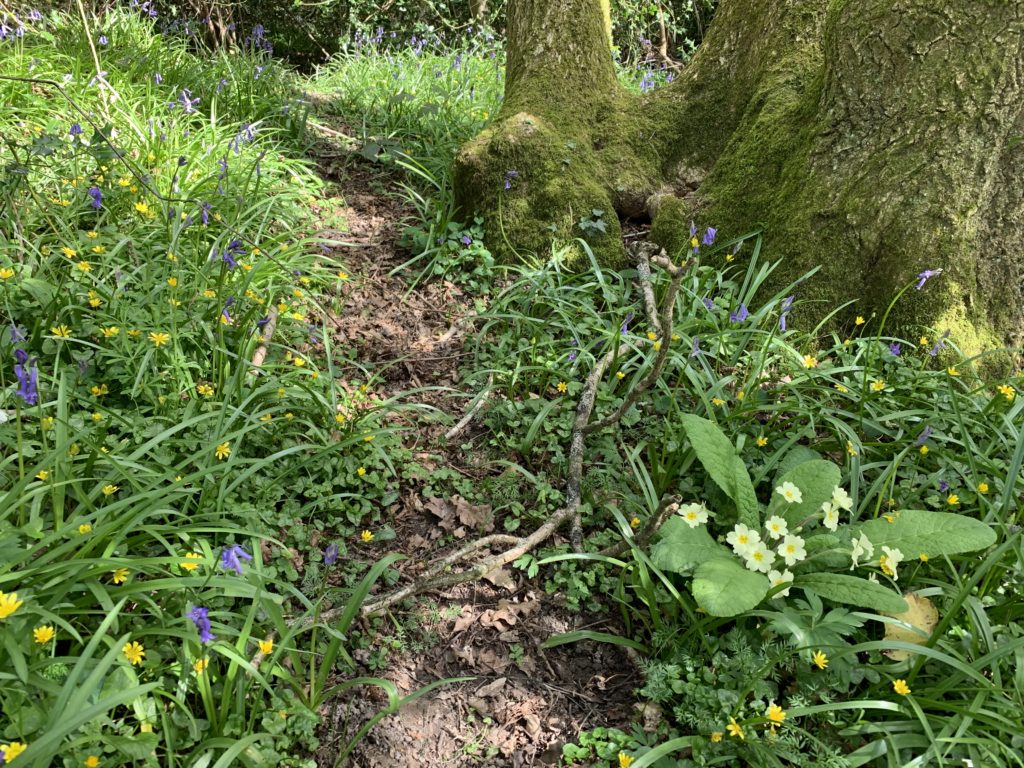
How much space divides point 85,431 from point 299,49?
376 inches

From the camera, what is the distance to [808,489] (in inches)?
77.0

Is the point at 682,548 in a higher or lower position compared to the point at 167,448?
higher

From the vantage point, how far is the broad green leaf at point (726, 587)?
1635 millimetres

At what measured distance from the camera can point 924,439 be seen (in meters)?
2.08

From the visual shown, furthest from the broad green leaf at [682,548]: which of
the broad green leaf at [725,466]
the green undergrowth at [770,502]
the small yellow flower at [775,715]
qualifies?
the small yellow flower at [775,715]

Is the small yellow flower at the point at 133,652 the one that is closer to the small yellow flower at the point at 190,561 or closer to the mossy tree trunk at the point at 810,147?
the small yellow flower at the point at 190,561

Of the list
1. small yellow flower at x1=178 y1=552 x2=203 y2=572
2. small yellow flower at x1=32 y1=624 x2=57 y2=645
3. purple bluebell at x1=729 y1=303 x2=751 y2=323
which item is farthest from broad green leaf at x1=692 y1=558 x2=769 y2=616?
small yellow flower at x1=32 y1=624 x2=57 y2=645

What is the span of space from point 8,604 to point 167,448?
2.40 feet

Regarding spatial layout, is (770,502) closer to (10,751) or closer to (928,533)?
(928,533)

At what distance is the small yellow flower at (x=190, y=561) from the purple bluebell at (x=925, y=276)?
256 centimetres

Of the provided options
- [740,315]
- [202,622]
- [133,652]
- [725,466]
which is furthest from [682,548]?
[133,652]

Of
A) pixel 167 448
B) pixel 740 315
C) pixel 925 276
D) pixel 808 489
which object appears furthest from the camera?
pixel 740 315

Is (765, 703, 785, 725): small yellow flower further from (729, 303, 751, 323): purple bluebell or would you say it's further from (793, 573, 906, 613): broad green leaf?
(729, 303, 751, 323): purple bluebell

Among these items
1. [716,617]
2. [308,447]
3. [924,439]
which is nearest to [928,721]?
[716,617]
